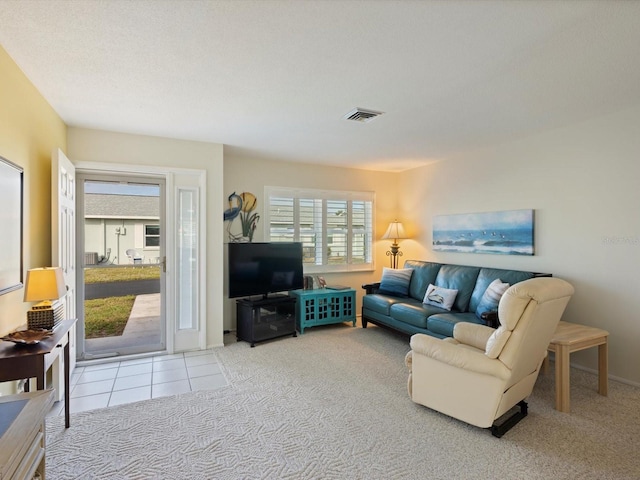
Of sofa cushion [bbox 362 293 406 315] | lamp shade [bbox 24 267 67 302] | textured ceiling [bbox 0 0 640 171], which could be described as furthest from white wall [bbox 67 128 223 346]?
sofa cushion [bbox 362 293 406 315]

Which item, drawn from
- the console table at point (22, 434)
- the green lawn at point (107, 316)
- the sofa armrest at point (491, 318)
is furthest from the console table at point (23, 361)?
the sofa armrest at point (491, 318)

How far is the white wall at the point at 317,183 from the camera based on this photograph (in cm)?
493

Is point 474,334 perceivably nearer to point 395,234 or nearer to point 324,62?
point 324,62

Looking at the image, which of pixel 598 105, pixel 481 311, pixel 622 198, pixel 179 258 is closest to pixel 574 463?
pixel 481 311

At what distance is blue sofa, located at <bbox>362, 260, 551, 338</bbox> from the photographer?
3.73 m

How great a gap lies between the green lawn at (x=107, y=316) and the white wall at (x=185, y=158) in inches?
59.5

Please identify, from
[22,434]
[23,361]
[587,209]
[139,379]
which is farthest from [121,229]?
[587,209]

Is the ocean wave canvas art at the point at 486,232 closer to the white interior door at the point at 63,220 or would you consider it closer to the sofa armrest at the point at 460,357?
the sofa armrest at the point at 460,357

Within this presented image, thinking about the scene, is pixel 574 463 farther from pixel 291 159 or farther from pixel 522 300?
pixel 291 159

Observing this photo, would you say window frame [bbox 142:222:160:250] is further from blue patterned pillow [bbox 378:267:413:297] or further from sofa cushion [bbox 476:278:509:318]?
sofa cushion [bbox 476:278:509:318]

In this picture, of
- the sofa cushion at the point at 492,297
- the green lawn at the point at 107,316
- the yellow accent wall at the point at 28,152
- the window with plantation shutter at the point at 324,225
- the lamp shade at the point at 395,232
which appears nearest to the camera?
the yellow accent wall at the point at 28,152

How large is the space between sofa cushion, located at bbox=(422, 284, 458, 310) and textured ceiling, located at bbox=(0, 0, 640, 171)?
1.90m

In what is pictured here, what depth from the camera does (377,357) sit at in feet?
12.7

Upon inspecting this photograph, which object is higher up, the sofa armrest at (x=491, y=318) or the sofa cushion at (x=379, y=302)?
the sofa armrest at (x=491, y=318)
